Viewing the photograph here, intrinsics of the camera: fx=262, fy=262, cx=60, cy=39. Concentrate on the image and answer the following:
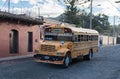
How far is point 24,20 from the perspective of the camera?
26.6 metres

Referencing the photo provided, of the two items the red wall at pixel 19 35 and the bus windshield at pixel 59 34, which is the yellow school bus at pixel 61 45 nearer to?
the bus windshield at pixel 59 34

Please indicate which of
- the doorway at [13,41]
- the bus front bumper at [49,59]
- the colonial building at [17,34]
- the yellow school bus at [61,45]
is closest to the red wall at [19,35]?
the colonial building at [17,34]

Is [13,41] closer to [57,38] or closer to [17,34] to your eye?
[17,34]

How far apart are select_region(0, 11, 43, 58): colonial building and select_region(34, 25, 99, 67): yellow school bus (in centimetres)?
601

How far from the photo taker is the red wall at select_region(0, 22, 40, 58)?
2386 centimetres

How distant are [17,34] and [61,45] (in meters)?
10.0

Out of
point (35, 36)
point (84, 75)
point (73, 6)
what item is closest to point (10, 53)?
point (35, 36)

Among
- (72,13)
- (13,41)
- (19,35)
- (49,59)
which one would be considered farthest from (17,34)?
(72,13)

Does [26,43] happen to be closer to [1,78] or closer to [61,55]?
[61,55]

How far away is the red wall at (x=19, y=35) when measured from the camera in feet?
78.3

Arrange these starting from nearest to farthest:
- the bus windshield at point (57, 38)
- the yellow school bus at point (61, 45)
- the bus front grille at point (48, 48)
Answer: the yellow school bus at point (61, 45) → the bus front grille at point (48, 48) → the bus windshield at point (57, 38)

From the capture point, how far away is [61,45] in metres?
17.7

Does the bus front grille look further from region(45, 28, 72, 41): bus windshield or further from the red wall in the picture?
the red wall

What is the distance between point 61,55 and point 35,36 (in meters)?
14.5
